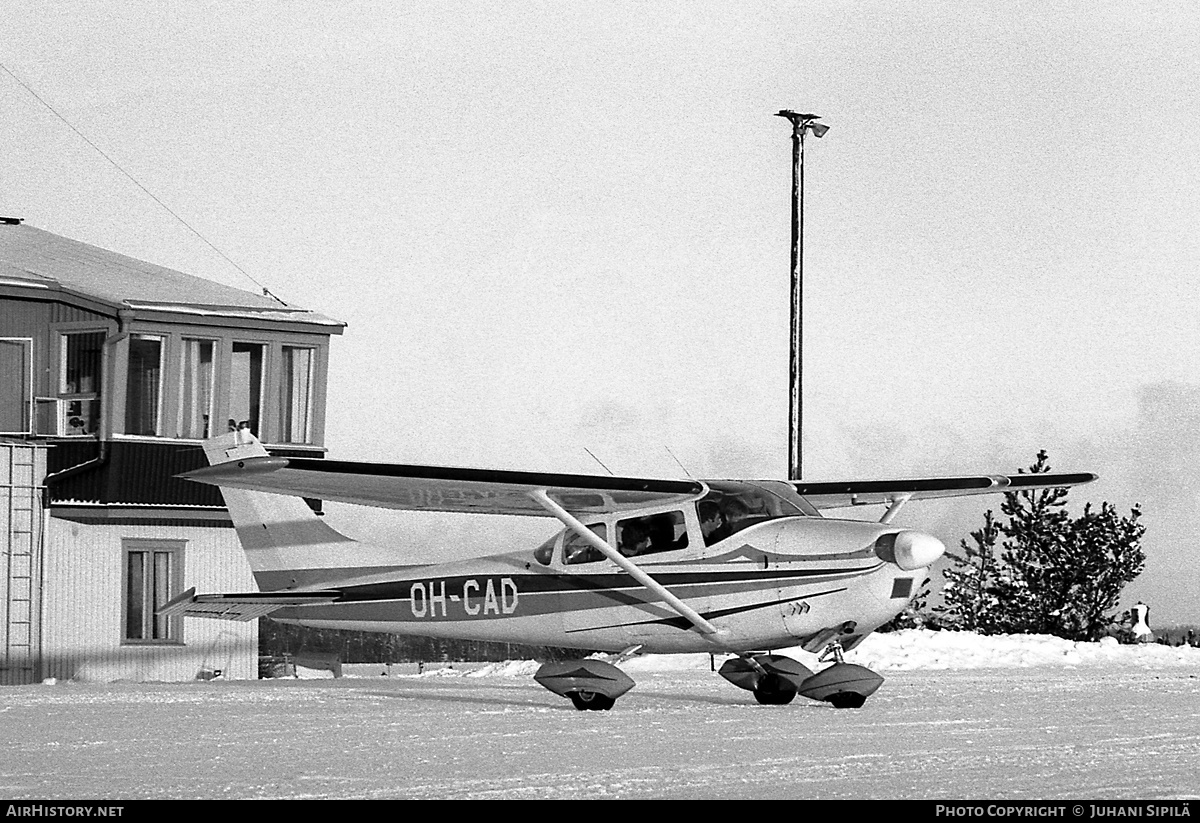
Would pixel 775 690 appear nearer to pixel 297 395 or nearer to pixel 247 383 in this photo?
pixel 297 395

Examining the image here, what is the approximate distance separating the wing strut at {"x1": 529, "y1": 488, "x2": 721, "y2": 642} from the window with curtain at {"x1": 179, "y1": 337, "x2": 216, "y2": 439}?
12864 millimetres

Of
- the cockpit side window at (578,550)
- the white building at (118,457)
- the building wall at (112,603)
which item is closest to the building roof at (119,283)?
the white building at (118,457)

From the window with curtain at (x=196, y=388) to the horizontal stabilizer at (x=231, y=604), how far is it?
967cm

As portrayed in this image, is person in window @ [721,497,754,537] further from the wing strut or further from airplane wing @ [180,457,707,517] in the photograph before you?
the wing strut

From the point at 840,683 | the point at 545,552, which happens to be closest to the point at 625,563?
the point at 545,552

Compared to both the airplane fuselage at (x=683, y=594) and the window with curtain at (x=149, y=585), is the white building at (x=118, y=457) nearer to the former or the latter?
the window with curtain at (x=149, y=585)

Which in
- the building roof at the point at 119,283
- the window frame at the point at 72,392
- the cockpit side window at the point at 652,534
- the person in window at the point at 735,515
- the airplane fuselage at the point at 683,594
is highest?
the building roof at the point at 119,283

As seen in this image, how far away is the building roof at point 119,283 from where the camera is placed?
2736cm

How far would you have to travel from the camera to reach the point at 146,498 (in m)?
27.6

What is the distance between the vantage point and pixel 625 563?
53.3ft

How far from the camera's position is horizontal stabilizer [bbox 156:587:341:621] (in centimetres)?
1834
